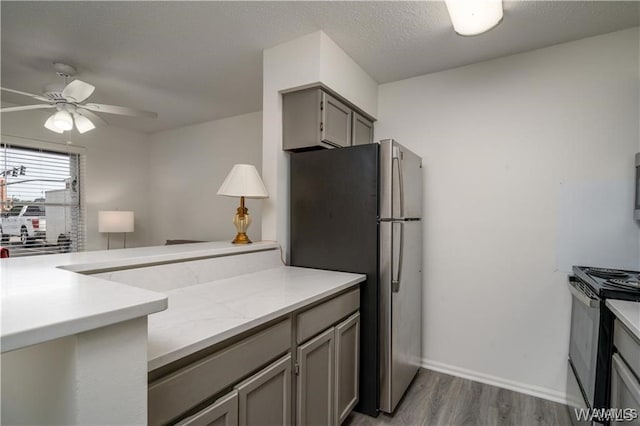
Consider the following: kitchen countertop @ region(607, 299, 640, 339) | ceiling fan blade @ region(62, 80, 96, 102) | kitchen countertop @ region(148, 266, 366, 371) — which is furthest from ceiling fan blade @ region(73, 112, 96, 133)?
Result: kitchen countertop @ region(607, 299, 640, 339)

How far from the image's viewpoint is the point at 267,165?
91.4 inches

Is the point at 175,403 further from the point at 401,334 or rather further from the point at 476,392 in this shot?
the point at 476,392

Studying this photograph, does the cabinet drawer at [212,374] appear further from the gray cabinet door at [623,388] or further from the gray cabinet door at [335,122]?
the gray cabinet door at [335,122]

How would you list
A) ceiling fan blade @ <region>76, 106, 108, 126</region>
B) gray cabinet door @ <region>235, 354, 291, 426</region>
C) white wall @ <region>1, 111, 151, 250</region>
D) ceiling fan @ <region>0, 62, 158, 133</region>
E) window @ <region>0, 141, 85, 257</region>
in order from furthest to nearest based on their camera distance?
white wall @ <region>1, 111, 151, 250</region> → window @ <region>0, 141, 85, 257</region> → ceiling fan blade @ <region>76, 106, 108, 126</region> → ceiling fan @ <region>0, 62, 158, 133</region> → gray cabinet door @ <region>235, 354, 291, 426</region>

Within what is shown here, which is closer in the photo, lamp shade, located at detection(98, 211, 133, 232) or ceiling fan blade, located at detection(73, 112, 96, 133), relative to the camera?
ceiling fan blade, located at detection(73, 112, 96, 133)

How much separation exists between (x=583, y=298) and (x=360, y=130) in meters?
1.83

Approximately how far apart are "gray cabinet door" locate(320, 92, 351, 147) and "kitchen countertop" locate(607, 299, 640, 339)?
1.74 m

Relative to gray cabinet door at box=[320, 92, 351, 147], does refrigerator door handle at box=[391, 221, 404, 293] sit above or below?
below

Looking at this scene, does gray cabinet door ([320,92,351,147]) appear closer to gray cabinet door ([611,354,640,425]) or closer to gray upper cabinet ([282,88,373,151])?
gray upper cabinet ([282,88,373,151])

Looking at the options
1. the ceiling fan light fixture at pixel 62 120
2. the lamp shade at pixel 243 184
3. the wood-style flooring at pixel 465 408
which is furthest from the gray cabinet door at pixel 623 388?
the ceiling fan light fixture at pixel 62 120

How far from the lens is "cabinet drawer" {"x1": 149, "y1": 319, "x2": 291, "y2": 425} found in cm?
84

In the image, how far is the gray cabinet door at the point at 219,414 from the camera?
923 millimetres

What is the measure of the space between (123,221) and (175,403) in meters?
3.75

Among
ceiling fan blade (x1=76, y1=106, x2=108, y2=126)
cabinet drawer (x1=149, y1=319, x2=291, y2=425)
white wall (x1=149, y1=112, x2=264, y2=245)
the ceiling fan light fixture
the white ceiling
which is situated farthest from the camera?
white wall (x1=149, y1=112, x2=264, y2=245)
